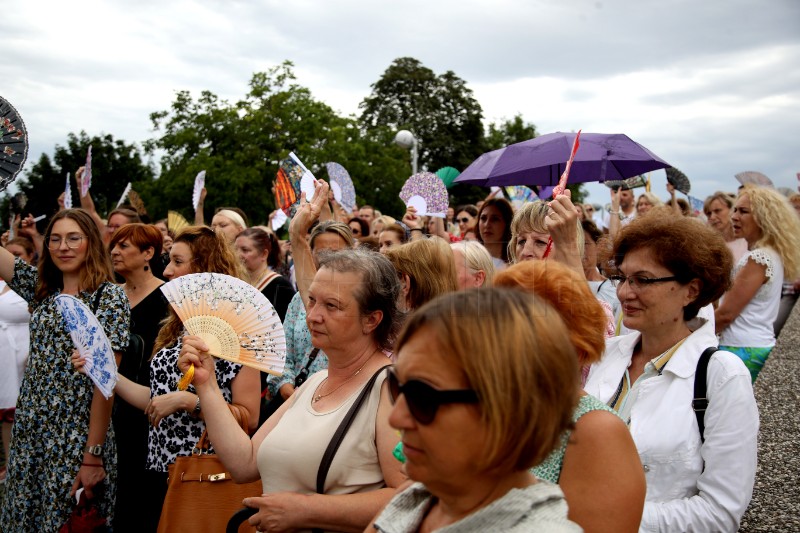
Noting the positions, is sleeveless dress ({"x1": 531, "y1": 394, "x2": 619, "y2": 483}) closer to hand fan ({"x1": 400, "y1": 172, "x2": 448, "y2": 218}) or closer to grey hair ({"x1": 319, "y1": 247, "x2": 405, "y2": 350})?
grey hair ({"x1": 319, "y1": 247, "x2": 405, "y2": 350})

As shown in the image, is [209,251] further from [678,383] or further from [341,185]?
[341,185]

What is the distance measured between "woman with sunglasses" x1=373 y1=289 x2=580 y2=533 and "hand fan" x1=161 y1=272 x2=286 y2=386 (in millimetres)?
1788

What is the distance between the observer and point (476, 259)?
13.4 feet

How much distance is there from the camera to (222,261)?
4730 millimetres

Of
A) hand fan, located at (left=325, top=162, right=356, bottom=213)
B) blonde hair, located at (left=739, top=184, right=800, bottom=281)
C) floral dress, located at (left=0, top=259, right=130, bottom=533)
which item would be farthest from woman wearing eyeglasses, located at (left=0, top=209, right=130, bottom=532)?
hand fan, located at (left=325, top=162, right=356, bottom=213)

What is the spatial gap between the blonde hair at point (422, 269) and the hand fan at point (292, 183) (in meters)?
2.04

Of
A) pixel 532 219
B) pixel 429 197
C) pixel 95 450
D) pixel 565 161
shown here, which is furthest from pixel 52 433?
pixel 429 197

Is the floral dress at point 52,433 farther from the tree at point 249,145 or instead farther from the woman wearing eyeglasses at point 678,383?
the tree at point 249,145

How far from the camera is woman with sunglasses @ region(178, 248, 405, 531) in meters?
2.46

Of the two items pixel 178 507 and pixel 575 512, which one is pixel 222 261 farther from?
pixel 575 512

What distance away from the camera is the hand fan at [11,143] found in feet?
13.1

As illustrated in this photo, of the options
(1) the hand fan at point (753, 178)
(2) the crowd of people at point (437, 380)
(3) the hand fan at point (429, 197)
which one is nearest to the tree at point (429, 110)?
(1) the hand fan at point (753, 178)

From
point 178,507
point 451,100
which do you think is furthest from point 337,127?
point 178,507

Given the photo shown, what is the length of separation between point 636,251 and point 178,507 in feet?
7.46
